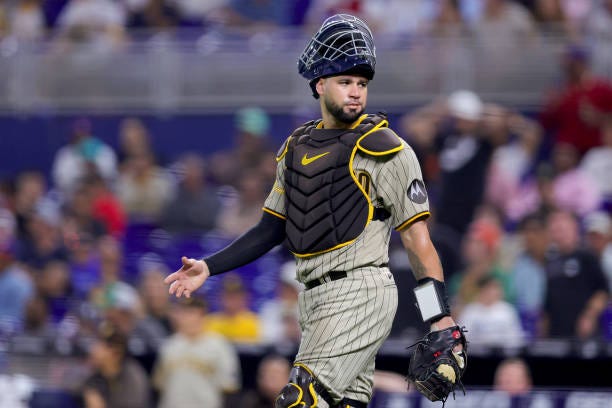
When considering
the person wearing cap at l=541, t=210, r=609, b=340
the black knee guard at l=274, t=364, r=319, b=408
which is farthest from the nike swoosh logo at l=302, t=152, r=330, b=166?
the person wearing cap at l=541, t=210, r=609, b=340

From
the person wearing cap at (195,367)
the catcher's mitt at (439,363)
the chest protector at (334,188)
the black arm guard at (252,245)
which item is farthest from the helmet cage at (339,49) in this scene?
the person wearing cap at (195,367)

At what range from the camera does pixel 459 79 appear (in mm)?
11203

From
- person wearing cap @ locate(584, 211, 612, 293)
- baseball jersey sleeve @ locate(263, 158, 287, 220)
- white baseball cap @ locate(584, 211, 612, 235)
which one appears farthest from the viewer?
white baseball cap @ locate(584, 211, 612, 235)

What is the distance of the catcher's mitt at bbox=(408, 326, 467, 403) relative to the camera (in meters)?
4.43

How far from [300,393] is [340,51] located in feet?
4.05

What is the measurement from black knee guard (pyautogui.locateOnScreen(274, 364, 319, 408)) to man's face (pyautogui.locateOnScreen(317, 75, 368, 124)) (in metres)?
0.94

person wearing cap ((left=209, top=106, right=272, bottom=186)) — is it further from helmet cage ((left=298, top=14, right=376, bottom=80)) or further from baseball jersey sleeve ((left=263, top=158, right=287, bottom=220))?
helmet cage ((left=298, top=14, right=376, bottom=80))

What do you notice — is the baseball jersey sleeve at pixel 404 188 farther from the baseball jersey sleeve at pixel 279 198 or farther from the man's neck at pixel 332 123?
the baseball jersey sleeve at pixel 279 198

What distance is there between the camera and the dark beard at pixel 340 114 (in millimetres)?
4711

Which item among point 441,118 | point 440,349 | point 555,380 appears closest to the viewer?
point 440,349

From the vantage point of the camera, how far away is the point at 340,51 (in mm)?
4664

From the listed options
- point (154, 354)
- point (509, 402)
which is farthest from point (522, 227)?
point (154, 354)

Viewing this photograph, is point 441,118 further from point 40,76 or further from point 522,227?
point 40,76

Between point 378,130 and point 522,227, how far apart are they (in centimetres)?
497
